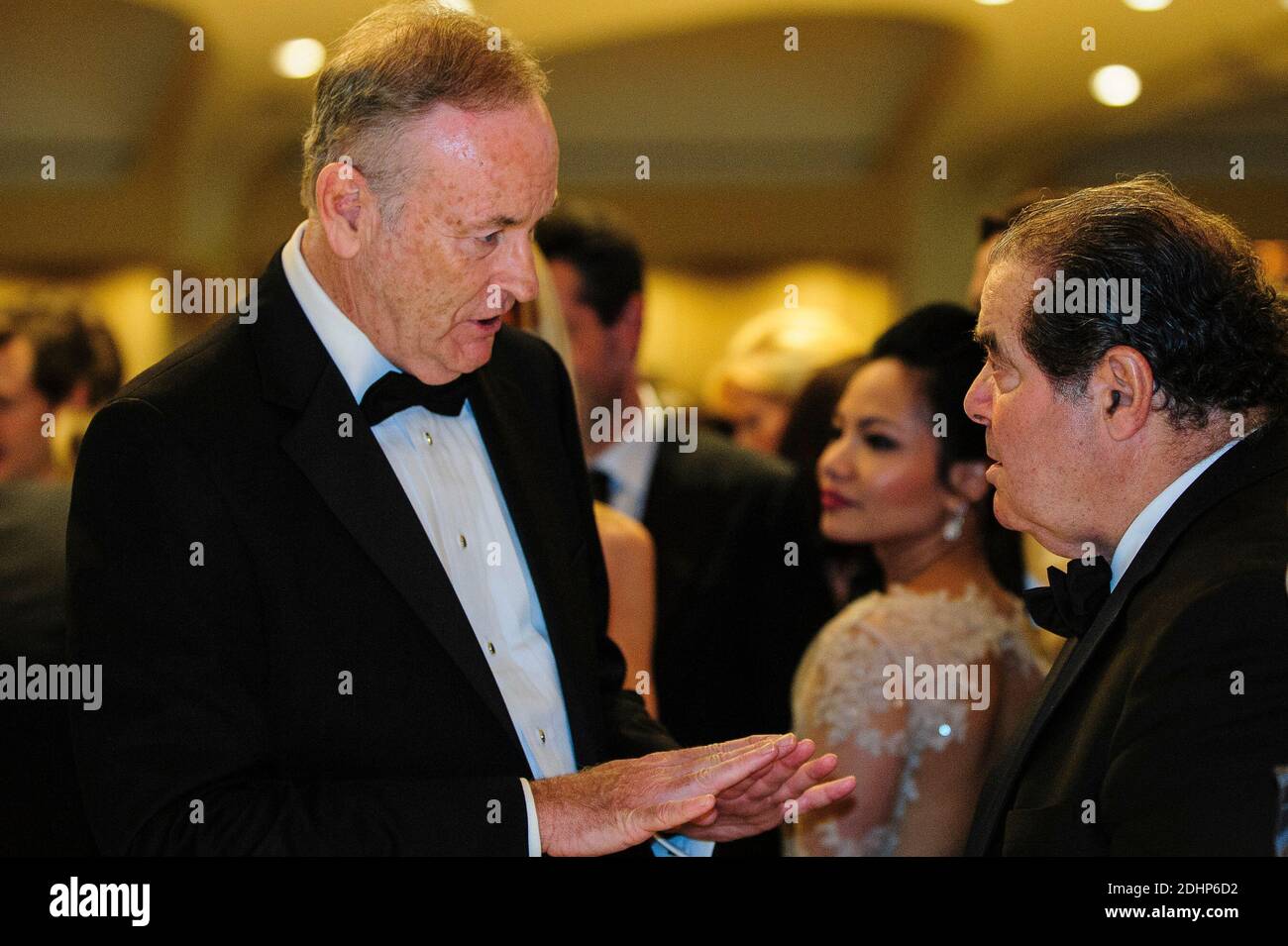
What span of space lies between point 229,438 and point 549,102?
23.2 ft

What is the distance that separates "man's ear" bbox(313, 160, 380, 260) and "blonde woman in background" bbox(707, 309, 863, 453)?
2860 mm

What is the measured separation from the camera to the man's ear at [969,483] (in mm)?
2666

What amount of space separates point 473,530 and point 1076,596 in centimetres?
79

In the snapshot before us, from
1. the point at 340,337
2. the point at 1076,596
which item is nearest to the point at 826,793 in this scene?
the point at 1076,596

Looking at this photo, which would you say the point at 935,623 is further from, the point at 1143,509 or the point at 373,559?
the point at 373,559

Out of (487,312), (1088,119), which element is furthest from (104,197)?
(487,312)

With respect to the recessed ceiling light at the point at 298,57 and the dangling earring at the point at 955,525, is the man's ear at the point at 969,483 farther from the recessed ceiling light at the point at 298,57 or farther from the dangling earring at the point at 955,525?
the recessed ceiling light at the point at 298,57

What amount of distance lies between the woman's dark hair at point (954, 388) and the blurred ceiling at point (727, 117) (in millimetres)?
4108

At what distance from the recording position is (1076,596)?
5.65 ft

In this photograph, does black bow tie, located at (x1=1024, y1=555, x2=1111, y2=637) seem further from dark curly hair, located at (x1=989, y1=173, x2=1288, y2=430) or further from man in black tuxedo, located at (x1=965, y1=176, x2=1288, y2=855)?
dark curly hair, located at (x1=989, y1=173, x2=1288, y2=430)

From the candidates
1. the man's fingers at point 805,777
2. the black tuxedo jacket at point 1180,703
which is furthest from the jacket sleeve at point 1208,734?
the man's fingers at point 805,777
